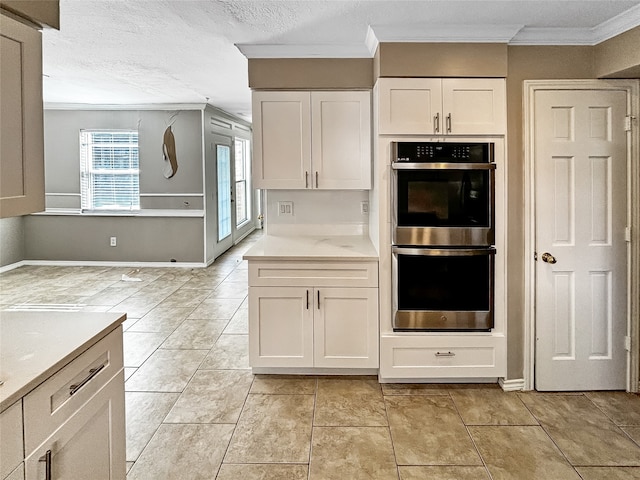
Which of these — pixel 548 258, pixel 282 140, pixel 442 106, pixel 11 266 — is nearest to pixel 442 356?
pixel 548 258

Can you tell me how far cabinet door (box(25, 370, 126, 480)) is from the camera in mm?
1437

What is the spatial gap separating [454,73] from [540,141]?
692 millimetres

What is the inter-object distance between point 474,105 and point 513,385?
1830mm

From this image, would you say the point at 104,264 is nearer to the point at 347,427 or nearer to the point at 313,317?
the point at 313,317

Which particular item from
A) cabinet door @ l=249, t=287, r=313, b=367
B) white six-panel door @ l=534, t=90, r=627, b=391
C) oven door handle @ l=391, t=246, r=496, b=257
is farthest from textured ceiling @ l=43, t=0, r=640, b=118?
cabinet door @ l=249, t=287, r=313, b=367

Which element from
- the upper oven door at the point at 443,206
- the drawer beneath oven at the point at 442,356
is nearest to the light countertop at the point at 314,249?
the upper oven door at the point at 443,206

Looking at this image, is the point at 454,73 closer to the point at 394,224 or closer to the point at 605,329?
the point at 394,224

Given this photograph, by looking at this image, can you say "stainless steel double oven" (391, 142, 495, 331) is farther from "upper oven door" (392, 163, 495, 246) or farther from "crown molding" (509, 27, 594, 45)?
"crown molding" (509, 27, 594, 45)

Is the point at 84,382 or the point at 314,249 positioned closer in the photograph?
the point at 84,382

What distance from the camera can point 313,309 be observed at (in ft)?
11.1

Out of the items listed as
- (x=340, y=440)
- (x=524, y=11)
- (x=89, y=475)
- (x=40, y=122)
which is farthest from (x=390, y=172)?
(x=89, y=475)

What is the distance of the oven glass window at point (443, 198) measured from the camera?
3.16 m

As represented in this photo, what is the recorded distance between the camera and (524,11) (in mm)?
2799

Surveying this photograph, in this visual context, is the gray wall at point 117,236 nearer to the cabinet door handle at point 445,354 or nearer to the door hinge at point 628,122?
the cabinet door handle at point 445,354
